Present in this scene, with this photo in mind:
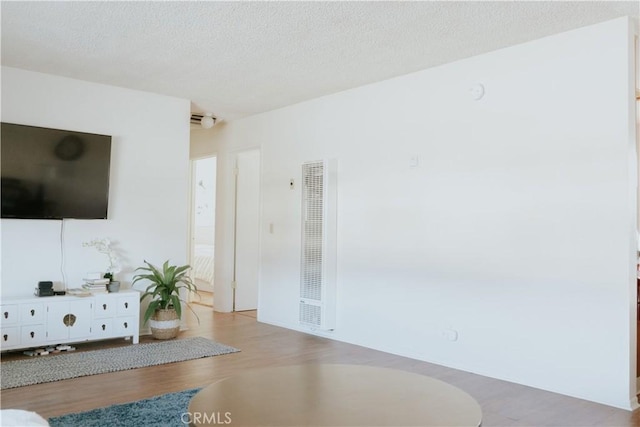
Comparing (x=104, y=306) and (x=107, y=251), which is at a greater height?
(x=107, y=251)

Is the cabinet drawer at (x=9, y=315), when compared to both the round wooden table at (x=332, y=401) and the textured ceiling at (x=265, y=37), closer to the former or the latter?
the textured ceiling at (x=265, y=37)

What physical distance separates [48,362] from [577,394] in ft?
12.5

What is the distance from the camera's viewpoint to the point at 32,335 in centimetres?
415

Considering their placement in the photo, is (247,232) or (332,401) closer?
(332,401)

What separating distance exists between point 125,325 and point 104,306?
0.87 ft

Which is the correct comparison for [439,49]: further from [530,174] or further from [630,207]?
[630,207]

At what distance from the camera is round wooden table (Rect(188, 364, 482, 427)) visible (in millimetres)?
1754

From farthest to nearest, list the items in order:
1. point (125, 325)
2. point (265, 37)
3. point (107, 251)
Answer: point (107, 251) < point (125, 325) < point (265, 37)

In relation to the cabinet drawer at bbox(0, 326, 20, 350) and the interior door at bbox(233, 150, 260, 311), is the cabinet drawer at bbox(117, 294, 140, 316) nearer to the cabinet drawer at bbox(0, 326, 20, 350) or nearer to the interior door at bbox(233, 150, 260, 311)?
the cabinet drawer at bbox(0, 326, 20, 350)

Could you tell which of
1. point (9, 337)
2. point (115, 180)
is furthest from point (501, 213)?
point (9, 337)

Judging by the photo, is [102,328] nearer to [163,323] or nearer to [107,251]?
[163,323]

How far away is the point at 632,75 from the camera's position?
3.24m

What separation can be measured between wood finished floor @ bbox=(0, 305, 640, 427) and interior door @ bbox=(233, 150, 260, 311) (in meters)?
1.57

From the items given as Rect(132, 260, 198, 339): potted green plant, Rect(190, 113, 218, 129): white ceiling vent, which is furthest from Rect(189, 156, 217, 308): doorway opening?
Rect(132, 260, 198, 339): potted green plant
